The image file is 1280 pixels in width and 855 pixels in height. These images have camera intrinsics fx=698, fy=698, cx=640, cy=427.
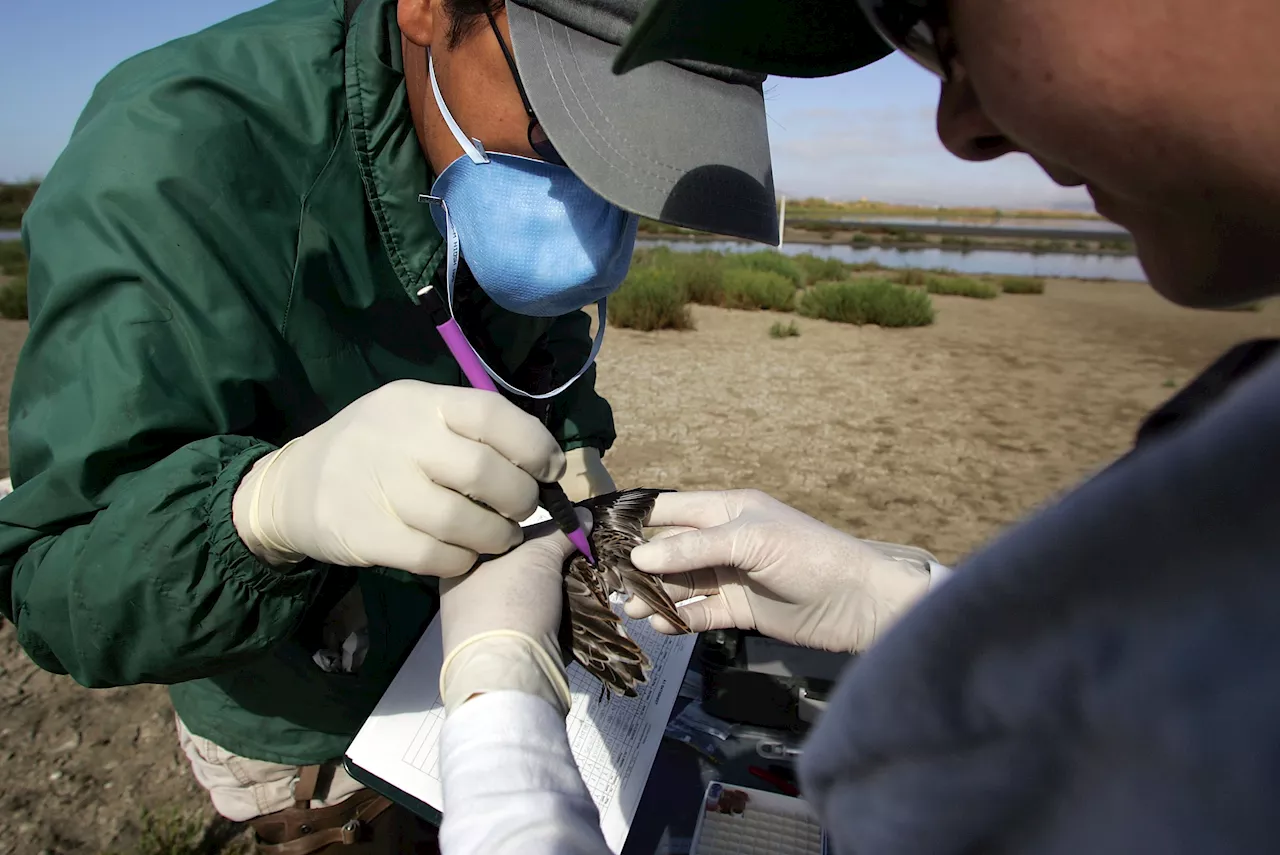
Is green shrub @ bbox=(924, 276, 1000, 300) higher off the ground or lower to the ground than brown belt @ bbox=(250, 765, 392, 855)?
lower

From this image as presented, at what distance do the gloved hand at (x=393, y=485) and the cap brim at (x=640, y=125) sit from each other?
0.57m

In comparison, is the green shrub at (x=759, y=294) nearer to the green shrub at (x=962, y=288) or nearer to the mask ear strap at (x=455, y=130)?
the green shrub at (x=962, y=288)

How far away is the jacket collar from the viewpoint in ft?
5.50

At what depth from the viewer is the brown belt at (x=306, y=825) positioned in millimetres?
1896

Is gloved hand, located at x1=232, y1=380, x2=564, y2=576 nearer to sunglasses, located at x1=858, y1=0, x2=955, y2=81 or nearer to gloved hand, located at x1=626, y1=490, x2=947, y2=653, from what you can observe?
gloved hand, located at x1=626, y1=490, x2=947, y2=653

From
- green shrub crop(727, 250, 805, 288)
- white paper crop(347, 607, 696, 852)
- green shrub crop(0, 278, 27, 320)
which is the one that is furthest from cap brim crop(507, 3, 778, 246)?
green shrub crop(727, 250, 805, 288)

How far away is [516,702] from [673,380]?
6.76 meters

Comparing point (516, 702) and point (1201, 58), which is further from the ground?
point (1201, 58)

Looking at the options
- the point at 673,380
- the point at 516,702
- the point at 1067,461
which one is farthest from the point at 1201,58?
the point at 673,380

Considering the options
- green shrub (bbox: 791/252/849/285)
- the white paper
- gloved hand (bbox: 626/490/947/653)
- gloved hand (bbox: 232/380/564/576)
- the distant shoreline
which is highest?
gloved hand (bbox: 232/380/564/576)

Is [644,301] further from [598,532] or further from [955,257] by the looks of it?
[955,257]

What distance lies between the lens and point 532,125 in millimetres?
1719

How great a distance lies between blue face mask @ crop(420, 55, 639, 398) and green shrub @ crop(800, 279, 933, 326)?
1059cm

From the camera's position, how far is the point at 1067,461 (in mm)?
5945
